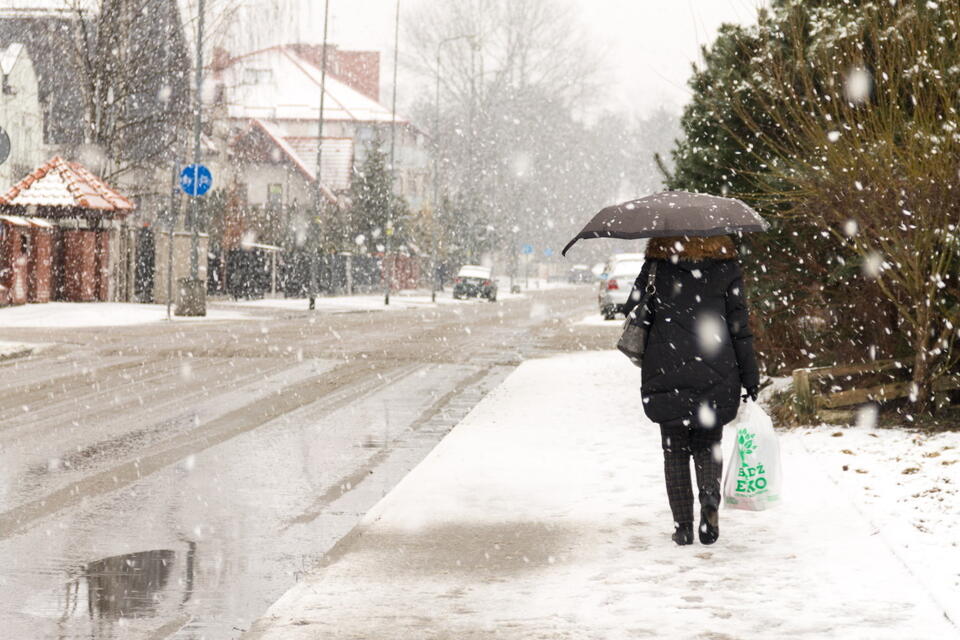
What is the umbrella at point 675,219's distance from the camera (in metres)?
6.88

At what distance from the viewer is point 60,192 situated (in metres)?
35.3

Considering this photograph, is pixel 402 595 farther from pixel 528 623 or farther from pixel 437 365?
pixel 437 365

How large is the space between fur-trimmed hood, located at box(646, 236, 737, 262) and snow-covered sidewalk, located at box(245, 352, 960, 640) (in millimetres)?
1469

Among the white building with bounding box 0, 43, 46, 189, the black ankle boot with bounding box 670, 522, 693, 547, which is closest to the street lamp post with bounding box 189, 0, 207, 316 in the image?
the white building with bounding box 0, 43, 46, 189

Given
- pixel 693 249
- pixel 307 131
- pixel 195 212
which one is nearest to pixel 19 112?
pixel 195 212

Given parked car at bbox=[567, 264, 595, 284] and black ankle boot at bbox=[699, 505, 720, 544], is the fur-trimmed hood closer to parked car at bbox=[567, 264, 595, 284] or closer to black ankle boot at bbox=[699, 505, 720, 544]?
black ankle boot at bbox=[699, 505, 720, 544]

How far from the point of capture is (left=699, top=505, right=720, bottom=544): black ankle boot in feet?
22.6

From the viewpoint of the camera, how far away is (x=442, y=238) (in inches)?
2990

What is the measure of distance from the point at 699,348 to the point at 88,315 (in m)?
26.1

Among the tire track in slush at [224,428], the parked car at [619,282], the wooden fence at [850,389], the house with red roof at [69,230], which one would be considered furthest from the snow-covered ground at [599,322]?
the wooden fence at [850,389]

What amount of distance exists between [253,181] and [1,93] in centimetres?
3494

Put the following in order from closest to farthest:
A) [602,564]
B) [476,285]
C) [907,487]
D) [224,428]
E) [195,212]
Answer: [602,564]
[907,487]
[224,428]
[195,212]
[476,285]

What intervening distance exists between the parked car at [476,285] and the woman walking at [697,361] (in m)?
52.2

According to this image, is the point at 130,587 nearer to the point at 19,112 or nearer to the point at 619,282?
the point at 619,282
